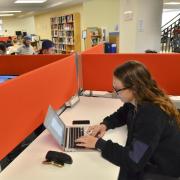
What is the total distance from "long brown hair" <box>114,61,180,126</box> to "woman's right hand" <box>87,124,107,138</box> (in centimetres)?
41

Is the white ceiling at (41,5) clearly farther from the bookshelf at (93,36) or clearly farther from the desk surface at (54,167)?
the desk surface at (54,167)

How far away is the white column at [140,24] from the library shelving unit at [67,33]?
3.73 meters

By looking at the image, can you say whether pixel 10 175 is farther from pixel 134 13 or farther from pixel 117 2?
pixel 117 2

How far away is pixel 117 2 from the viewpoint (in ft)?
22.4

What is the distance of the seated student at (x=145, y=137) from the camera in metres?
1.17

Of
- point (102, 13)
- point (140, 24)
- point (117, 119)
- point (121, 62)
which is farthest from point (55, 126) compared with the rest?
point (102, 13)

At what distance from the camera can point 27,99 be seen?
1449 millimetres

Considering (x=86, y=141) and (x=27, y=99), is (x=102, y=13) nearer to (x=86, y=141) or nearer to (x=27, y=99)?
(x=27, y=99)

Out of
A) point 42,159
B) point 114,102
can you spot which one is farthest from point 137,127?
point 114,102

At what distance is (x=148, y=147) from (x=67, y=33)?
8.89m

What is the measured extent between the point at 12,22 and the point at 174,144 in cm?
1638

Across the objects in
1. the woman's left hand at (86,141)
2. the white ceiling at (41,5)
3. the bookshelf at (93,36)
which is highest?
the white ceiling at (41,5)

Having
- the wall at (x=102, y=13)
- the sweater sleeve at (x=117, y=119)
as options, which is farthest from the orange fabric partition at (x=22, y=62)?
the wall at (x=102, y=13)

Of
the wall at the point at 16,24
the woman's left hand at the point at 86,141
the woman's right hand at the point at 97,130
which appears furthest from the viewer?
the wall at the point at 16,24
